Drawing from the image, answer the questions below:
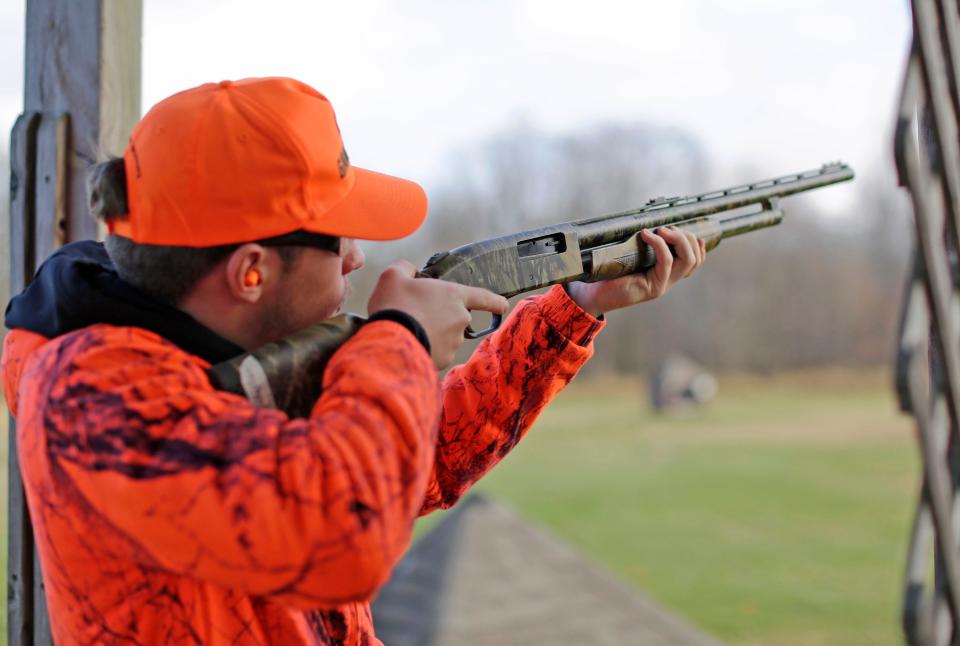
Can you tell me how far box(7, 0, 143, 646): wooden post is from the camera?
6.03ft

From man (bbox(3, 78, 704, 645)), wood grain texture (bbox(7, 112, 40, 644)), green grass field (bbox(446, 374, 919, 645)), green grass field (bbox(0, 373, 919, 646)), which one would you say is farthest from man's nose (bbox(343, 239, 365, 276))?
green grass field (bbox(0, 373, 919, 646))

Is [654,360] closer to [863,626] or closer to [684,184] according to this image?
[684,184]

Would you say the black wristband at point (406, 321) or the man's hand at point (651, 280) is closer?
the black wristband at point (406, 321)

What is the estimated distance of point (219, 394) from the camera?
1.15 meters

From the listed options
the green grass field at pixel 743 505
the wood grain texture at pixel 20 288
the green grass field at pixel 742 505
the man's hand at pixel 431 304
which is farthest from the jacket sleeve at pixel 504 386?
the green grass field at pixel 742 505

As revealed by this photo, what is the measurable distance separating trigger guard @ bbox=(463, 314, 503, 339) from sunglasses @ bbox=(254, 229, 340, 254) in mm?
381

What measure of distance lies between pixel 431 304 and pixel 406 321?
86 millimetres

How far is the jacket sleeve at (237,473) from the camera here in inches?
41.3

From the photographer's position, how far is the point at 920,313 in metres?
2.07

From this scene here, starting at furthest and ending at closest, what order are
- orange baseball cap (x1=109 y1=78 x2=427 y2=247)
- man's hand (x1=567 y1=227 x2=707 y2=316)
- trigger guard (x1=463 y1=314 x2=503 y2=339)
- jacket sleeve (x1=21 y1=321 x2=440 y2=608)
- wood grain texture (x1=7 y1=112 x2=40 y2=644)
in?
man's hand (x1=567 y1=227 x2=707 y2=316)
wood grain texture (x1=7 y1=112 x2=40 y2=644)
trigger guard (x1=463 y1=314 x2=503 y2=339)
orange baseball cap (x1=109 y1=78 x2=427 y2=247)
jacket sleeve (x1=21 y1=321 x2=440 y2=608)

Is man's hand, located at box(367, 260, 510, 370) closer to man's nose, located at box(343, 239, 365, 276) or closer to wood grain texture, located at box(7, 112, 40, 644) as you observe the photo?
man's nose, located at box(343, 239, 365, 276)

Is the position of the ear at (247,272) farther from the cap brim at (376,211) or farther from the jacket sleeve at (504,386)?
the jacket sleeve at (504,386)

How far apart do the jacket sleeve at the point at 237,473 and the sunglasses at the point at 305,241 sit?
22 centimetres

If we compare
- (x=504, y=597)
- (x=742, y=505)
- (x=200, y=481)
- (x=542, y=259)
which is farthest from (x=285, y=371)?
(x=742, y=505)
